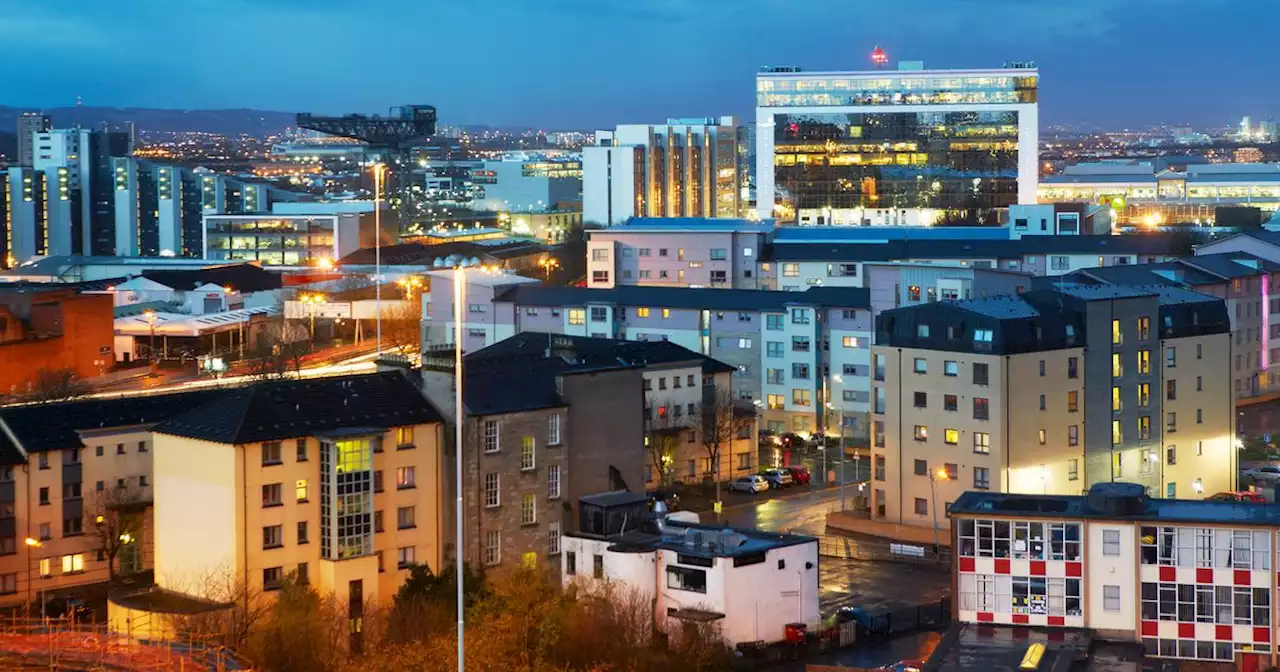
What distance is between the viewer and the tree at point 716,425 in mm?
29266

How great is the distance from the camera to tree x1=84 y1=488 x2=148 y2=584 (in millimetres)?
22328

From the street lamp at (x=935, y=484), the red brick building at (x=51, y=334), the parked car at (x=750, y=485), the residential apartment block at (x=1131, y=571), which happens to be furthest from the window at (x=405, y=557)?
the red brick building at (x=51, y=334)

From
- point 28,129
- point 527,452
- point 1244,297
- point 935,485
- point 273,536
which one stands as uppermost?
point 28,129

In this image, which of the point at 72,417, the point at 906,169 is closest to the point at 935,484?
the point at 72,417

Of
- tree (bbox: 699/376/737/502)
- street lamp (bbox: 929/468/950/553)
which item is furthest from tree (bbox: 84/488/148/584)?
street lamp (bbox: 929/468/950/553)

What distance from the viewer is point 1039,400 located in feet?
84.7

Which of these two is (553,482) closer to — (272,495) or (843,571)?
(272,495)

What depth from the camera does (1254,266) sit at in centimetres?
3881

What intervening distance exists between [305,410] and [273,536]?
1.36 m

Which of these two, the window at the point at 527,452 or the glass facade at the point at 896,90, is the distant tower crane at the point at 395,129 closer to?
the glass facade at the point at 896,90

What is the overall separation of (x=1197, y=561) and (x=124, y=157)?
227 ft

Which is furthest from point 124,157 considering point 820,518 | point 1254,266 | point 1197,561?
point 1197,561

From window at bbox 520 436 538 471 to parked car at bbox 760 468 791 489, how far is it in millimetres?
7354

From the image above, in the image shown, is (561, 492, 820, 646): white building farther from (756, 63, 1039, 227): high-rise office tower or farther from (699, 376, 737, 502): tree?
(756, 63, 1039, 227): high-rise office tower
